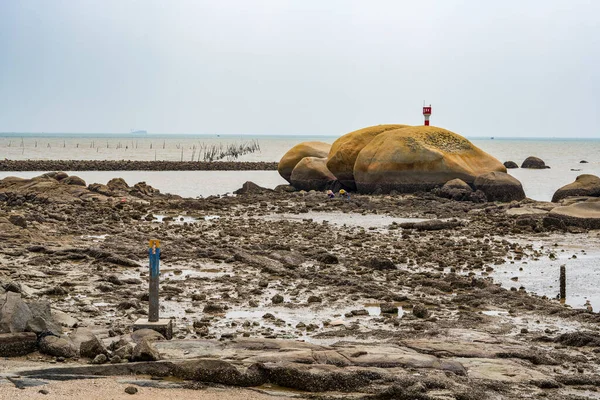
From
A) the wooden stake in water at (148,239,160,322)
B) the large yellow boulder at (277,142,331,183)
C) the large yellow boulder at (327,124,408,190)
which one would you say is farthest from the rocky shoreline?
the large yellow boulder at (277,142,331,183)

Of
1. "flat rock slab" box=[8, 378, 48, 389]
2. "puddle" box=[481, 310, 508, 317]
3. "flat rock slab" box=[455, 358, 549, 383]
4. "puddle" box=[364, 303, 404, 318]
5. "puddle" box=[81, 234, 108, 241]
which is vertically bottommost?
"puddle" box=[364, 303, 404, 318]

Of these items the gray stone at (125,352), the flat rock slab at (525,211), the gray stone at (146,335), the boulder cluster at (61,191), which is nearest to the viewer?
the gray stone at (125,352)

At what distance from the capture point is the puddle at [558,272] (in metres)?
12.9

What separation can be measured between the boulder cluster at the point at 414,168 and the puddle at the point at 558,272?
11.2m

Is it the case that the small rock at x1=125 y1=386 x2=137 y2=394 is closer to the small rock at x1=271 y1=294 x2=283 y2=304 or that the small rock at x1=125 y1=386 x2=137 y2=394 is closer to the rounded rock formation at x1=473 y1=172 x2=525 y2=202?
the small rock at x1=271 y1=294 x2=283 y2=304

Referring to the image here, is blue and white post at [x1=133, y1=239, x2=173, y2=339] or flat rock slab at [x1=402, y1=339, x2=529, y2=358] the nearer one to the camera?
flat rock slab at [x1=402, y1=339, x2=529, y2=358]

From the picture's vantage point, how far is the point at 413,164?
31.6 m

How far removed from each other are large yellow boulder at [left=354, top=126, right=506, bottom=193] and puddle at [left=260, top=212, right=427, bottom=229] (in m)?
6.21

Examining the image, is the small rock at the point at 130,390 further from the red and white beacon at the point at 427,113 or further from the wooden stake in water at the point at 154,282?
the red and white beacon at the point at 427,113

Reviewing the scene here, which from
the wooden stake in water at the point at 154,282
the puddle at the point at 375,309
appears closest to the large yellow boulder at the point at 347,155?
the puddle at the point at 375,309

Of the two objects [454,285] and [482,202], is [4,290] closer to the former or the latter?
[454,285]

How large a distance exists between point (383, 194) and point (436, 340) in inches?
894

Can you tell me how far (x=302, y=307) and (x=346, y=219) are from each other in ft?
42.9

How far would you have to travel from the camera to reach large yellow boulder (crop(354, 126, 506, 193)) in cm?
3155
